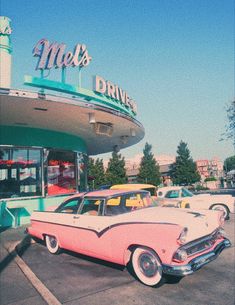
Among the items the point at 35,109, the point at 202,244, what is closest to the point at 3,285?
the point at 202,244

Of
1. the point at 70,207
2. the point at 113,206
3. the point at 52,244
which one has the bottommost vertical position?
the point at 52,244

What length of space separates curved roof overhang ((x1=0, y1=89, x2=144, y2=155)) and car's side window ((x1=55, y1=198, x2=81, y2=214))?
3352 millimetres

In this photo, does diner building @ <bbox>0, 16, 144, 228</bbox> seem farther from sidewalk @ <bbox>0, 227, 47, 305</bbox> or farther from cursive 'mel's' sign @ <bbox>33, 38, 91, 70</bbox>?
sidewalk @ <bbox>0, 227, 47, 305</bbox>

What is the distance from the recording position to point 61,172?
40.9 feet

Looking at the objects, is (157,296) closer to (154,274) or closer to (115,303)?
(154,274)

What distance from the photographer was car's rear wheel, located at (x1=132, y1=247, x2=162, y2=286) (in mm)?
4355

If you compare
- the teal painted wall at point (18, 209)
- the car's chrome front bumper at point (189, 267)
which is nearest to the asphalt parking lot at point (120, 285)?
the car's chrome front bumper at point (189, 267)

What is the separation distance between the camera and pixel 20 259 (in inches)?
235

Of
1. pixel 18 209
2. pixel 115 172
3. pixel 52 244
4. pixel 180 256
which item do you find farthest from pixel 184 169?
pixel 180 256

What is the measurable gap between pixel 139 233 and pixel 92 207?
1504 mm

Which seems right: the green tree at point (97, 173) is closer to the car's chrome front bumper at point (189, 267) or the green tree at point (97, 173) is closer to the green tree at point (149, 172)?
the green tree at point (149, 172)

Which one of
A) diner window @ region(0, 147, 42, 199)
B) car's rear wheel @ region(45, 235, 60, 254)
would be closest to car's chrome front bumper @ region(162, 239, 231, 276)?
car's rear wheel @ region(45, 235, 60, 254)

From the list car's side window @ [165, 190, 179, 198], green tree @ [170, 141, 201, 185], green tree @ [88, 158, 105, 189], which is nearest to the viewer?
car's side window @ [165, 190, 179, 198]

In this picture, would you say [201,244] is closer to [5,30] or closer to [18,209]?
[18,209]
